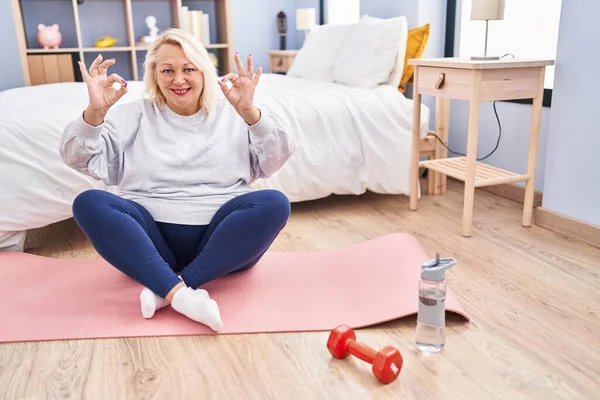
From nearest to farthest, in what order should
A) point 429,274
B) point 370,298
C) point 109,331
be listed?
1. point 429,274
2. point 109,331
3. point 370,298

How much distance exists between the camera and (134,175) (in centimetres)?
175

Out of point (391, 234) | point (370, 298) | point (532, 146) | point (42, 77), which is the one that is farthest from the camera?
point (42, 77)

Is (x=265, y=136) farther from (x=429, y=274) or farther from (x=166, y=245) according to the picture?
(x=429, y=274)

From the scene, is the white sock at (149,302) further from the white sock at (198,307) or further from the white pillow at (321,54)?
the white pillow at (321,54)

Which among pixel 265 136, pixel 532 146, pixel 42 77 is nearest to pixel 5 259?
pixel 265 136

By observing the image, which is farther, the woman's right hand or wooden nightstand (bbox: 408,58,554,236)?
wooden nightstand (bbox: 408,58,554,236)

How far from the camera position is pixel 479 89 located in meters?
2.19

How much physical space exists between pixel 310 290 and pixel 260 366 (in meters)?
0.42

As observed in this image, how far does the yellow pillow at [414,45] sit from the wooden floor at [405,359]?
1329 millimetres

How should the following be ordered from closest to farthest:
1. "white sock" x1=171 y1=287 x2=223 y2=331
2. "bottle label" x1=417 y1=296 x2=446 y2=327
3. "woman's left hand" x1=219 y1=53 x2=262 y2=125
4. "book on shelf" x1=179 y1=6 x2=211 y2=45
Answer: "bottle label" x1=417 y1=296 x2=446 y2=327 < "white sock" x1=171 y1=287 x2=223 y2=331 < "woman's left hand" x1=219 y1=53 x2=262 y2=125 < "book on shelf" x1=179 y1=6 x2=211 y2=45

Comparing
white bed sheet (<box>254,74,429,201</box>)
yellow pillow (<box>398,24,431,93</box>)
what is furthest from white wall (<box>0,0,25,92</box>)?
yellow pillow (<box>398,24,431,93</box>)

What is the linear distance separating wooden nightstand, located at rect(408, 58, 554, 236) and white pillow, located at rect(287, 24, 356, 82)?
0.75 m

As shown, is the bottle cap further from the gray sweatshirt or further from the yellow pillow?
the yellow pillow

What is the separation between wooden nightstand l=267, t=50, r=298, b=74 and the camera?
4.31m
